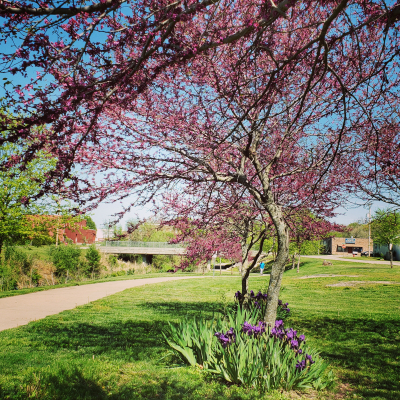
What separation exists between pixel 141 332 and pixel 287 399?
423 cm

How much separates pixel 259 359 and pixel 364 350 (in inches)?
135

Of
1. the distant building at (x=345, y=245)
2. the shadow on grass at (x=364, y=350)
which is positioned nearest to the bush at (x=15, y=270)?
the shadow on grass at (x=364, y=350)

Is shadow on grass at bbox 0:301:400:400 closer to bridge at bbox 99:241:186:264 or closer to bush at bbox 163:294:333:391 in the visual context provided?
bush at bbox 163:294:333:391

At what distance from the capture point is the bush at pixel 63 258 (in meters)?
20.0

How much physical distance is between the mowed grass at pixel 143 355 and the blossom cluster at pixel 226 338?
488 mm

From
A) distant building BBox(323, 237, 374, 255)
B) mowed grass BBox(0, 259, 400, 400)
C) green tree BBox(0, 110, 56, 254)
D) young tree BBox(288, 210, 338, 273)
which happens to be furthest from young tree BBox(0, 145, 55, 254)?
distant building BBox(323, 237, 374, 255)

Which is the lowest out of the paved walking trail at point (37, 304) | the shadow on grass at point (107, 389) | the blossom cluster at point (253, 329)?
the paved walking trail at point (37, 304)

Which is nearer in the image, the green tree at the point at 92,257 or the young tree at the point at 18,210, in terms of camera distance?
the young tree at the point at 18,210

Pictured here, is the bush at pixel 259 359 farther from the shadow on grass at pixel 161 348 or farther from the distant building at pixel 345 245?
the distant building at pixel 345 245

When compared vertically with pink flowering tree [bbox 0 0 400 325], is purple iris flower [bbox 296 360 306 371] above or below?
below

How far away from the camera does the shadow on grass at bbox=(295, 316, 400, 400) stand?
455cm

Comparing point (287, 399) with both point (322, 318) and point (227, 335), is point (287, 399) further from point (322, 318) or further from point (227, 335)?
point (322, 318)

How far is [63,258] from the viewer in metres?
20.2

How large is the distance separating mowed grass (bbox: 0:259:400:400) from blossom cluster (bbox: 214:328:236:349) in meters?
0.49
